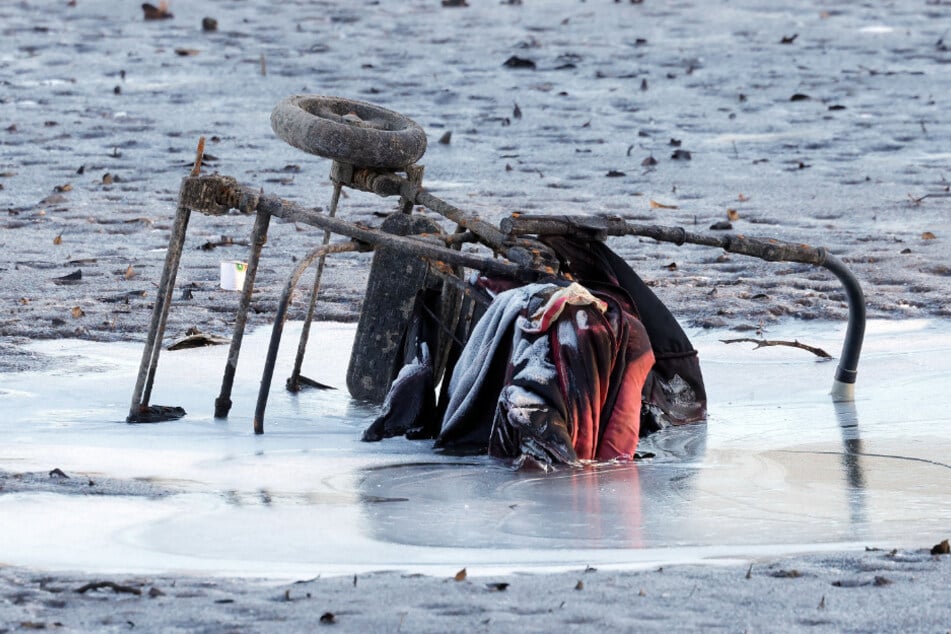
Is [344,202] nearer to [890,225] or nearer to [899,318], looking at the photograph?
[890,225]

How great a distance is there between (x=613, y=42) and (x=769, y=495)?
9581 mm

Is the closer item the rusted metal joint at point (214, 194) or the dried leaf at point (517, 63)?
the rusted metal joint at point (214, 194)

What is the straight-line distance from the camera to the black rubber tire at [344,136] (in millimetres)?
4969

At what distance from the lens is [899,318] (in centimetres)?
628

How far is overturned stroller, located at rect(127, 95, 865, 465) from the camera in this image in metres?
4.30

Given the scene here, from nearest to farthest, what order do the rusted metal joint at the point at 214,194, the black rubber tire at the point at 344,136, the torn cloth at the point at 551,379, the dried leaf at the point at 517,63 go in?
the torn cloth at the point at 551,379, the rusted metal joint at the point at 214,194, the black rubber tire at the point at 344,136, the dried leaf at the point at 517,63

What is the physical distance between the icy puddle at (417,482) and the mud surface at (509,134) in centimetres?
84

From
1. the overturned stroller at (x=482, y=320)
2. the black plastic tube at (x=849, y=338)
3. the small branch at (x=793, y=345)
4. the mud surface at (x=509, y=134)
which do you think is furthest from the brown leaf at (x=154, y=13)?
the black plastic tube at (x=849, y=338)

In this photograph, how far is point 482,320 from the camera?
4539mm

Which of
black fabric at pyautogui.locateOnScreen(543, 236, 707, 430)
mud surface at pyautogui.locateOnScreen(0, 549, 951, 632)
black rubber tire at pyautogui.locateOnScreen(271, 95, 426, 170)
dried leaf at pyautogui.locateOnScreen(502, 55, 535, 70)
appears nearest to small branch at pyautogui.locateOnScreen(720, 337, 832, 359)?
black fabric at pyautogui.locateOnScreen(543, 236, 707, 430)

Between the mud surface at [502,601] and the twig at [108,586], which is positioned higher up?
the mud surface at [502,601]

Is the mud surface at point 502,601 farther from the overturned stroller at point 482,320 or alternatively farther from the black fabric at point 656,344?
the black fabric at point 656,344

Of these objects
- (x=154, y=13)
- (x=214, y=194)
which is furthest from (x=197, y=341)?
(x=154, y=13)

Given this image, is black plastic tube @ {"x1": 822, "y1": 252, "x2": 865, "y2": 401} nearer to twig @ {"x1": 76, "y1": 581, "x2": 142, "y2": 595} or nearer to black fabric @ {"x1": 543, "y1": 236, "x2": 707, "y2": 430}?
black fabric @ {"x1": 543, "y1": 236, "x2": 707, "y2": 430}
